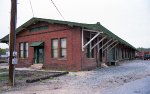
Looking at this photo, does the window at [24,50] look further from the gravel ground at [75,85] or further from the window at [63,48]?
the gravel ground at [75,85]

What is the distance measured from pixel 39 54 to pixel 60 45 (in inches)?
151

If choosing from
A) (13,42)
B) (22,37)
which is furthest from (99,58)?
(13,42)

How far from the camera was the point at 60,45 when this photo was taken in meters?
22.8

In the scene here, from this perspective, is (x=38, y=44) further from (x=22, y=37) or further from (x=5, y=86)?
(x=5, y=86)

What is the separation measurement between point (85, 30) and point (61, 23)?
7.31 ft

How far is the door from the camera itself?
82.7ft

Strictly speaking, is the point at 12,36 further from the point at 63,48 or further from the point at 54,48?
the point at 54,48

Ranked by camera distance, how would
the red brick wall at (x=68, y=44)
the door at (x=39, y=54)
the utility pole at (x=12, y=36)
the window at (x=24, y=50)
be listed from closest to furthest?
the utility pole at (x=12, y=36) < the red brick wall at (x=68, y=44) < the door at (x=39, y=54) < the window at (x=24, y=50)

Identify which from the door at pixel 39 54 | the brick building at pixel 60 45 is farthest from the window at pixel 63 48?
the door at pixel 39 54

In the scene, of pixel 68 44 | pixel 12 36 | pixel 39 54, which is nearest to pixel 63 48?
pixel 68 44

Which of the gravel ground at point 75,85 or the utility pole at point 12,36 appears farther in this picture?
the utility pole at point 12,36

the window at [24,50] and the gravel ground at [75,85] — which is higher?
the window at [24,50]

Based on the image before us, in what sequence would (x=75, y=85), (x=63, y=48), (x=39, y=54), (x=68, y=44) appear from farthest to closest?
(x=39, y=54), (x=63, y=48), (x=68, y=44), (x=75, y=85)

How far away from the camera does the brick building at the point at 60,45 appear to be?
2131cm
